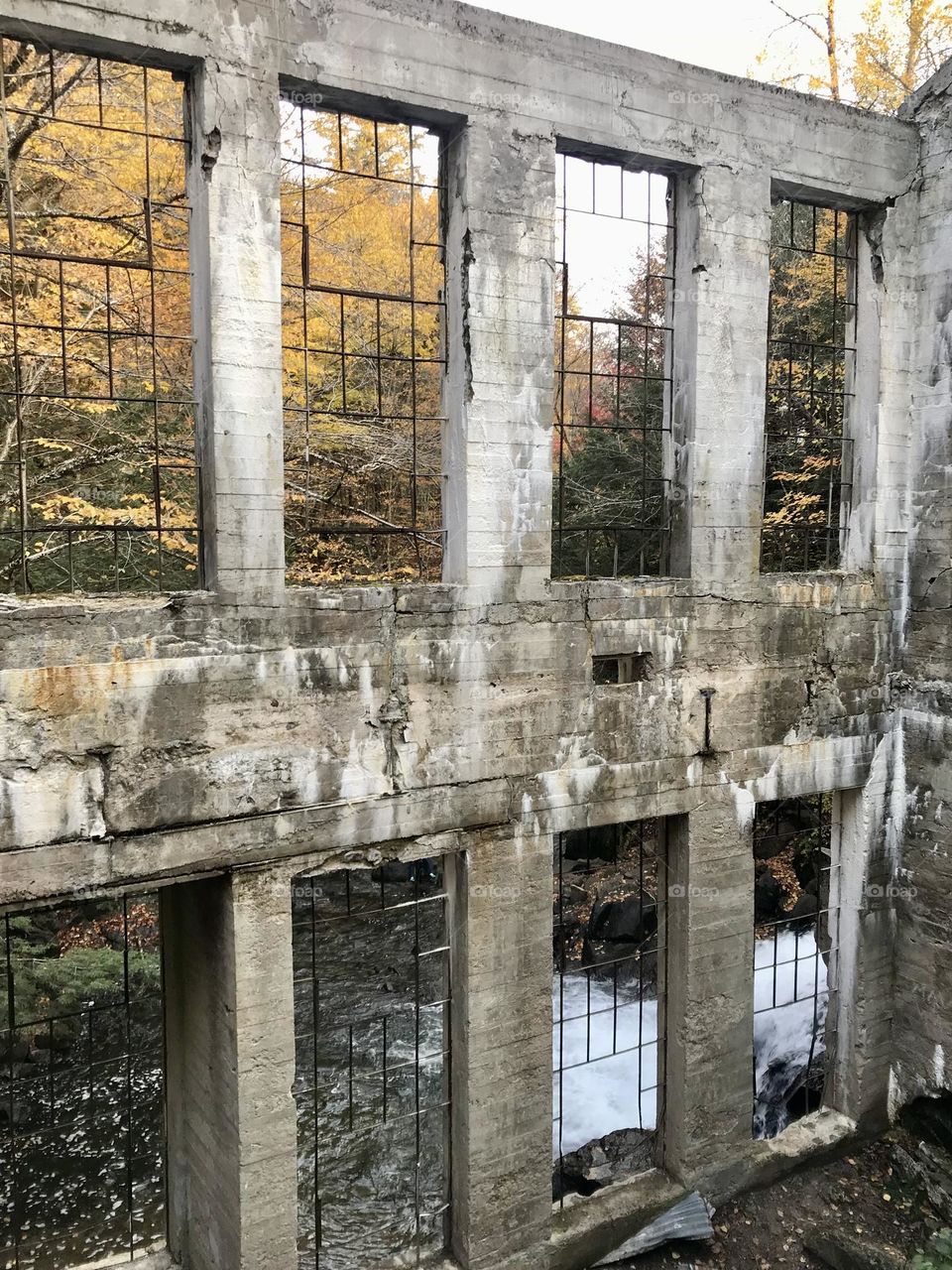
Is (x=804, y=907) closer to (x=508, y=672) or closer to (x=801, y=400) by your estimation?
(x=801, y=400)

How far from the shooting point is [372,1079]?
9688 millimetres

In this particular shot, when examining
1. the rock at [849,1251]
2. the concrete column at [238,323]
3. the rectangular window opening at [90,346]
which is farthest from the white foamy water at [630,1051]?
the rectangular window opening at [90,346]

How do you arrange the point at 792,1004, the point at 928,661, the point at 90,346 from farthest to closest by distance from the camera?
the point at 90,346 < the point at 792,1004 < the point at 928,661

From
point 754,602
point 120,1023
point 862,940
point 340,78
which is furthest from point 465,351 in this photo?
point 120,1023

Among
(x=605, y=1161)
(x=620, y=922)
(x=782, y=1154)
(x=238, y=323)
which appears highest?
(x=238, y=323)

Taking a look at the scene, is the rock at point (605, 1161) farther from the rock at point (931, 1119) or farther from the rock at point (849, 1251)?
the rock at point (931, 1119)

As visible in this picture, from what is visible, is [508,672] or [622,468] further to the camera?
[622,468]

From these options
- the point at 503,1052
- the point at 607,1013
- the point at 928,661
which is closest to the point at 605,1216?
the point at 503,1052

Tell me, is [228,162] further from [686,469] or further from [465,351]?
[686,469]

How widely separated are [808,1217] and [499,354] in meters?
6.99

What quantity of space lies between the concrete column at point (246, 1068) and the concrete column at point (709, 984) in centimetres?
310

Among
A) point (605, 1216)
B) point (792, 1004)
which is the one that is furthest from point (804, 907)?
point (605, 1216)

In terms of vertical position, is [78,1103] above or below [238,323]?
below

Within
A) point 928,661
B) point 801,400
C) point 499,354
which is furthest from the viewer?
point 801,400
